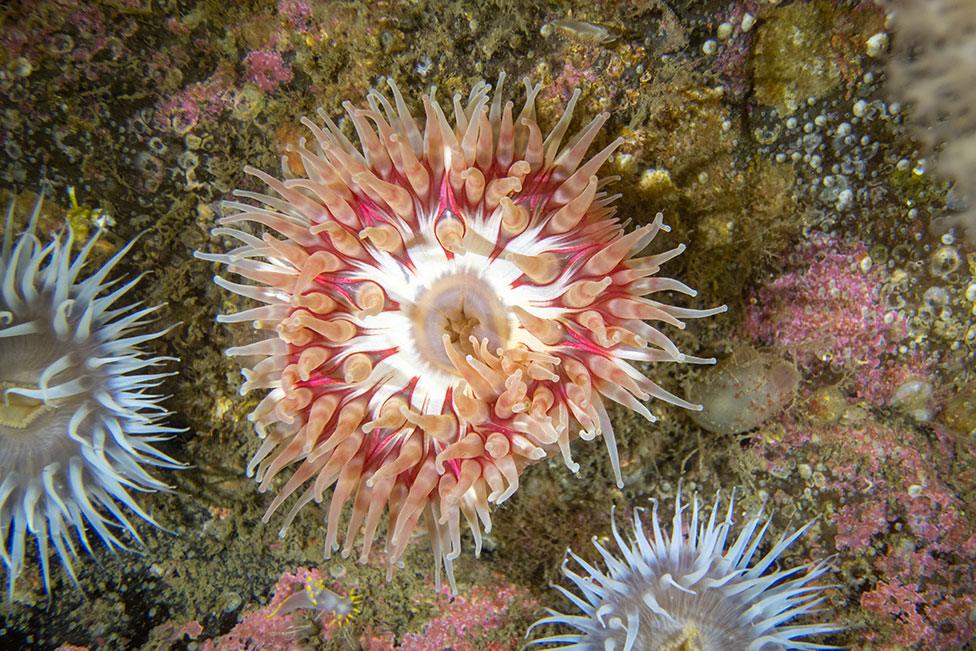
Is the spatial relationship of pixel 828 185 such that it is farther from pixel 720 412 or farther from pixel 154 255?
pixel 154 255

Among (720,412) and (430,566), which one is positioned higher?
(720,412)

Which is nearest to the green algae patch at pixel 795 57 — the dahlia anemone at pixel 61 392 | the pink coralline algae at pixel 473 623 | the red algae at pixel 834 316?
the red algae at pixel 834 316

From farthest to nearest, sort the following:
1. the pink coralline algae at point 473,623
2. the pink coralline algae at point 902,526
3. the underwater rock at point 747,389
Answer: the pink coralline algae at point 473,623 → the underwater rock at point 747,389 → the pink coralline algae at point 902,526

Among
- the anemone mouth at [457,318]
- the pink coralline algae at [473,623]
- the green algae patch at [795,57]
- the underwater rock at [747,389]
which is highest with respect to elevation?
the green algae patch at [795,57]

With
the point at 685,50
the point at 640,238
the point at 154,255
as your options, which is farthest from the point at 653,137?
the point at 154,255

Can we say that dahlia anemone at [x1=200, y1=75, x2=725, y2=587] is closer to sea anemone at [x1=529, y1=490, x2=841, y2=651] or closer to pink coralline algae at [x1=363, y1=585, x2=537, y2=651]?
sea anemone at [x1=529, y1=490, x2=841, y2=651]

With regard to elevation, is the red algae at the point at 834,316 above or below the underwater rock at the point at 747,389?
above

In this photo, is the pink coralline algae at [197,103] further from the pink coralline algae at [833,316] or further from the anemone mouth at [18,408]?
the pink coralline algae at [833,316]

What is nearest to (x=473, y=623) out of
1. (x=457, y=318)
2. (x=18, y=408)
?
(x=457, y=318)

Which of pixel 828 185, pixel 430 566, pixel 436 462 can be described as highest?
pixel 828 185
